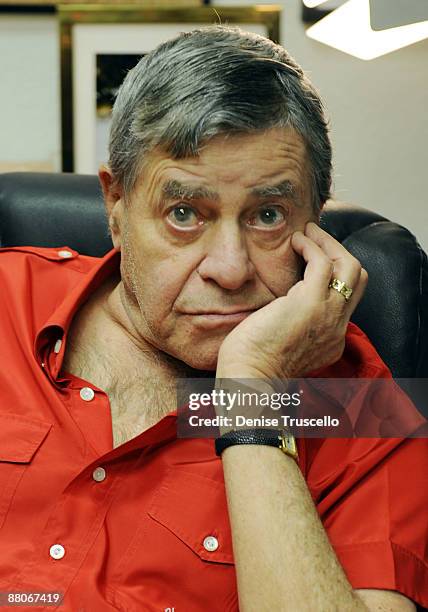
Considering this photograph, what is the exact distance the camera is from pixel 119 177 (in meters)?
1.17

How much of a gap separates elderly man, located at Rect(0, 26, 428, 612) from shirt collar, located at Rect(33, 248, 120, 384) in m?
0.01

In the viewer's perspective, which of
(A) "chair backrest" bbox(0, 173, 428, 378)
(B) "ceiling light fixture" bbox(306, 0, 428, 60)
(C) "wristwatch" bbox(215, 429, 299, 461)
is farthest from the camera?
(B) "ceiling light fixture" bbox(306, 0, 428, 60)

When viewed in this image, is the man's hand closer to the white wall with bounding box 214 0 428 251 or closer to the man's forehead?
the man's forehead

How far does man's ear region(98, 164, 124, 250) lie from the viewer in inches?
47.0

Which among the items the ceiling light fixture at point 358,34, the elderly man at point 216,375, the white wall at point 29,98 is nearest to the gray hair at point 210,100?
the elderly man at point 216,375

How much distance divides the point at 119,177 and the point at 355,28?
829 millimetres

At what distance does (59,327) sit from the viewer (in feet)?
3.90

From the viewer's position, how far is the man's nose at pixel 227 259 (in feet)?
3.39

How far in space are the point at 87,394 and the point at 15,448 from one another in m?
0.12

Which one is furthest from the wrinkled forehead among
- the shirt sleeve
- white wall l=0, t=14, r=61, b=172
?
white wall l=0, t=14, r=61, b=172

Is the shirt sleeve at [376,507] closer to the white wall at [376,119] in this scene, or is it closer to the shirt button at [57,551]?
the shirt button at [57,551]

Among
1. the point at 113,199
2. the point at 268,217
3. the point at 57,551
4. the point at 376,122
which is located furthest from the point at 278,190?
the point at 376,122

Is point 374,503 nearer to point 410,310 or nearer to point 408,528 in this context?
point 408,528

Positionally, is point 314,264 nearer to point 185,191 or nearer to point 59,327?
point 185,191
